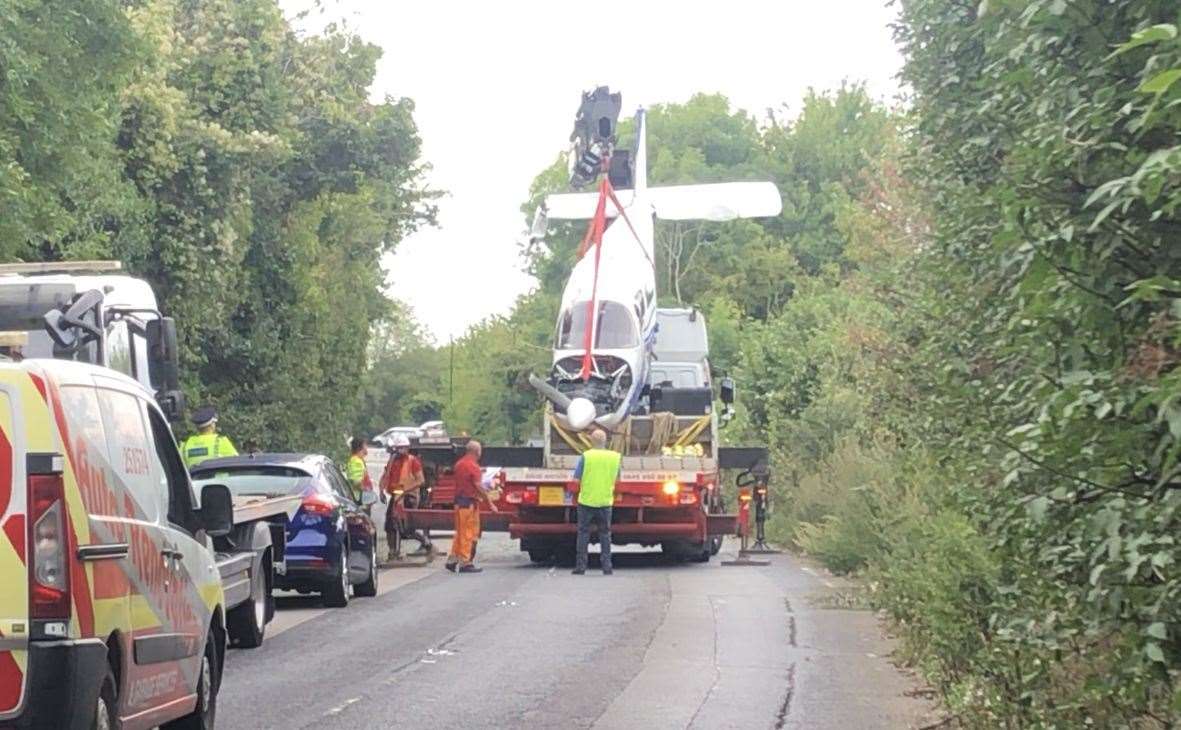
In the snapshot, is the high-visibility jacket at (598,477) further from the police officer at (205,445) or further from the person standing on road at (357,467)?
the police officer at (205,445)

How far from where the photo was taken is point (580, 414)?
26312 millimetres

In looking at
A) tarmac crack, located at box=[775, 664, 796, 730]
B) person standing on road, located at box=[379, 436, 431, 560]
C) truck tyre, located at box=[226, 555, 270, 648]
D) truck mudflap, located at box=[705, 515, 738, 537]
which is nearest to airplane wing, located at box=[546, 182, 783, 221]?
person standing on road, located at box=[379, 436, 431, 560]

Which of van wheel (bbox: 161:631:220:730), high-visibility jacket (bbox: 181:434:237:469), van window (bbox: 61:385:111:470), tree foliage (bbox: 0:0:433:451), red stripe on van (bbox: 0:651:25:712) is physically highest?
tree foliage (bbox: 0:0:433:451)

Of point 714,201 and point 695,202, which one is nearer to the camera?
point 695,202

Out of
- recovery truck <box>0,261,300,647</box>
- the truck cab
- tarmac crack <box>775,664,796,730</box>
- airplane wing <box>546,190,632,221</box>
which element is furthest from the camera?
airplane wing <box>546,190,632,221</box>

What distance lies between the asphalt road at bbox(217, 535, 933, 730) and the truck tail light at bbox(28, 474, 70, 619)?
3751mm

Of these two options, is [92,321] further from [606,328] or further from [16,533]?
[606,328]

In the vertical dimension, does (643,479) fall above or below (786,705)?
above

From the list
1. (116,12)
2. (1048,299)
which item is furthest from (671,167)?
(1048,299)

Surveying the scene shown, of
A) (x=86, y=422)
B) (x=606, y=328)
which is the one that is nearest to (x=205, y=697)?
(x=86, y=422)

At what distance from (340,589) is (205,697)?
8.83 m

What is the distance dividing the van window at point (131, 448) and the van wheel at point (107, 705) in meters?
0.91

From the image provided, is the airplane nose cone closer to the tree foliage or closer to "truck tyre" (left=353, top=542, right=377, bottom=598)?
"truck tyre" (left=353, top=542, right=377, bottom=598)

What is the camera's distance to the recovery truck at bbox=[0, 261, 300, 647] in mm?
14461
